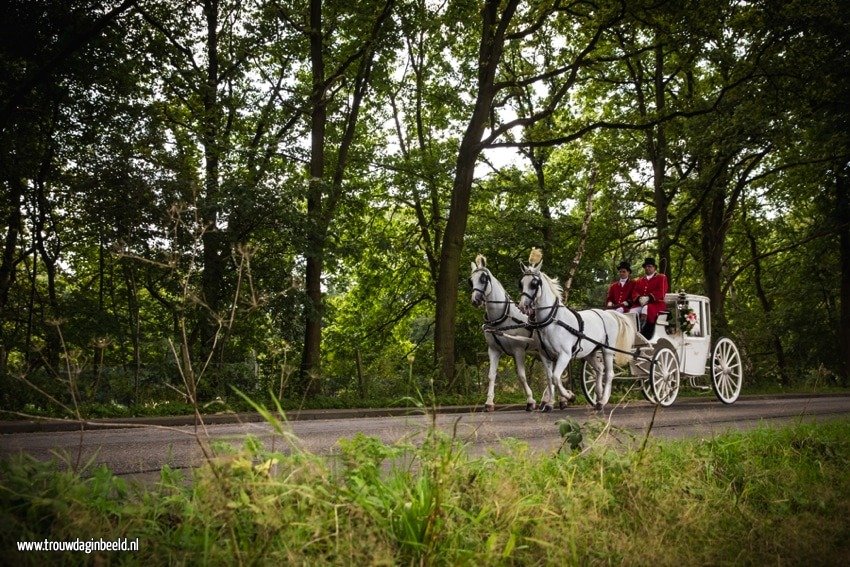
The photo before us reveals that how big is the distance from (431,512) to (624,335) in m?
9.60

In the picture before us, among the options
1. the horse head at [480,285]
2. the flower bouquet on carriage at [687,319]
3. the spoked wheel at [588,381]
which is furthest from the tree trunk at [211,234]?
the flower bouquet on carriage at [687,319]

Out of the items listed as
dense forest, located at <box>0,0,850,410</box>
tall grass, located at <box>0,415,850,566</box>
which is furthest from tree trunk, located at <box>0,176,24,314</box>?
tall grass, located at <box>0,415,850,566</box>

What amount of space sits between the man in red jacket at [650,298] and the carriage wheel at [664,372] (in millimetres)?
486

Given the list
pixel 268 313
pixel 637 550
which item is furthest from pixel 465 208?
pixel 637 550

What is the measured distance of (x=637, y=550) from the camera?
122 inches

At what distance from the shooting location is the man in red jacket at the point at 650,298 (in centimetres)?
1198

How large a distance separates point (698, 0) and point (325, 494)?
616 inches

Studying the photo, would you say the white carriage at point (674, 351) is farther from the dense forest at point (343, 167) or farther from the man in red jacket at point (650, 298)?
the dense forest at point (343, 167)

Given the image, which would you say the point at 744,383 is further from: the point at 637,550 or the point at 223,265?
the point at 637,550

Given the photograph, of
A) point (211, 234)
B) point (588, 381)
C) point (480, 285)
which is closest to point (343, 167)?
point (211, 234)

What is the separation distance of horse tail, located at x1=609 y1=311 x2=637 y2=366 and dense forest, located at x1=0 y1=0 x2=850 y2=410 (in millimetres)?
3752

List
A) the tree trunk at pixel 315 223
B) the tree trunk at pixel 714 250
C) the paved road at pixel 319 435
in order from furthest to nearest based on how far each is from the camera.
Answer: the tree trunk at pixel 714 250 → the tree trunk at pixel 315 223 → the paved road at pixel 319 435

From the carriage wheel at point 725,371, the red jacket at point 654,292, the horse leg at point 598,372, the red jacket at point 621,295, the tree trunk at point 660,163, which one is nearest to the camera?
the horse leg at point 598,372

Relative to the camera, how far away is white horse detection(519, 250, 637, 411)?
34.4 ft
